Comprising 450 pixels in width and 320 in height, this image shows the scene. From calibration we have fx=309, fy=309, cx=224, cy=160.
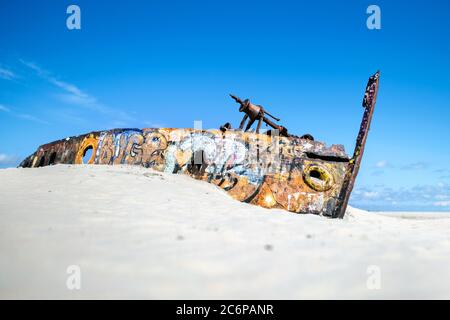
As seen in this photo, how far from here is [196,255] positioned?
2234 mm

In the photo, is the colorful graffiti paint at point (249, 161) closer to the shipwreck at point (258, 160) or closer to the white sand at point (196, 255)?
the shipwreck at point (258, 160)

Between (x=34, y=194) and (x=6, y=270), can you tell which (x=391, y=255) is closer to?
(x=6, y=270)

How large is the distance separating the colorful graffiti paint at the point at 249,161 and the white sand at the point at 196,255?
10.4ft

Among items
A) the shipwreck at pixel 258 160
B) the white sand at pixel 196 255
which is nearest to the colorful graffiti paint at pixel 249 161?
the shipwreck at pixel 258 160

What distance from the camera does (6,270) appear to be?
189cm

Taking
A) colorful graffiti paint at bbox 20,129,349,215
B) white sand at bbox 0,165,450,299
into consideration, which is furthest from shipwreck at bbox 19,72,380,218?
white sand at bbox 0,165,450,299

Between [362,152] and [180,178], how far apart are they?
3.97 m

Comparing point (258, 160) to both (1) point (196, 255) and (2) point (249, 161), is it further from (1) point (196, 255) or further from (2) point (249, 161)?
(1) point (196, 255)

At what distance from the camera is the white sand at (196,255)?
180cm

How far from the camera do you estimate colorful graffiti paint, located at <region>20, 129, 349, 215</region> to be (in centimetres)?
689

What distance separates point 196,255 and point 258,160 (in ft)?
16.8

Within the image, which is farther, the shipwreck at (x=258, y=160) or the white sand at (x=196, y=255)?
the shipwreck at (x=258, y=160)

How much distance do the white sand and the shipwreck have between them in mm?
3173

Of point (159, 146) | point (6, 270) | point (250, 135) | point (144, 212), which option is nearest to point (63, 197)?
point (144, 212)
